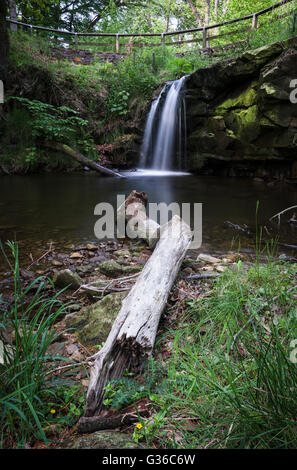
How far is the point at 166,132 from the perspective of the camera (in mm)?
10656

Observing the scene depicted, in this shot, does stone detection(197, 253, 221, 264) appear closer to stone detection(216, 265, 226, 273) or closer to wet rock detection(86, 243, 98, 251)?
stone detection(216, 265, 226, 273)

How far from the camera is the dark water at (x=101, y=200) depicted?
4000mm

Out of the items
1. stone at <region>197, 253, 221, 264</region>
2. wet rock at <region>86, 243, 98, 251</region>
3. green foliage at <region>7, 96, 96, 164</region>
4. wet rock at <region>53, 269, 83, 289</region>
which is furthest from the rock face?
wet rock at <region>53, 269, 83, 289</region>

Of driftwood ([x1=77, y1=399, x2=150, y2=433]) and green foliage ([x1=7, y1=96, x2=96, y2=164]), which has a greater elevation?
green foliage ([x1=7, y1=96, x2=96, y2=164])

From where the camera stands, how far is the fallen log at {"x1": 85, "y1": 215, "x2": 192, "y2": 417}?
1.25 metres

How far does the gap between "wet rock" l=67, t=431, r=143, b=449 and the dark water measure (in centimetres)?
270

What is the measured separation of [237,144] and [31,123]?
6.88 meters

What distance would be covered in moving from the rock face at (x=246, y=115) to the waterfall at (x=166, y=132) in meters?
0.35

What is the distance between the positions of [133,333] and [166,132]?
1027cm

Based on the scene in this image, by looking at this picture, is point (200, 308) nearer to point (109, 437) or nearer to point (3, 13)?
point (109, 437)

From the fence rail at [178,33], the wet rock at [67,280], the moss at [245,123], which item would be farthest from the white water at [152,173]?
the wet rock at [67,280]

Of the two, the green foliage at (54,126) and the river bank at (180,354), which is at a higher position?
the green foliage at (54,126)

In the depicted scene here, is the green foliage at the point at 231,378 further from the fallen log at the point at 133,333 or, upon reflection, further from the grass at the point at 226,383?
the fallen log at the point at 133,333
